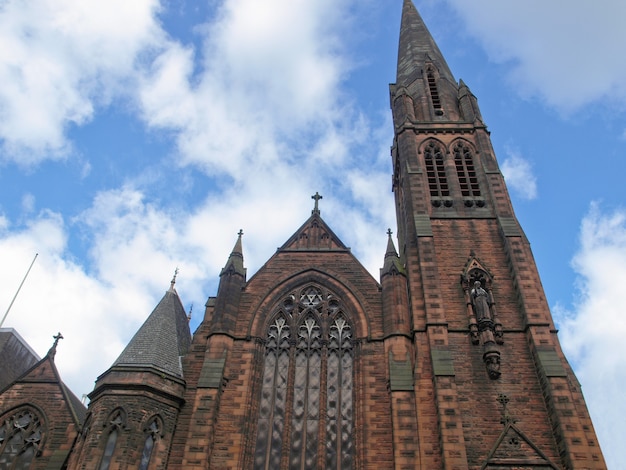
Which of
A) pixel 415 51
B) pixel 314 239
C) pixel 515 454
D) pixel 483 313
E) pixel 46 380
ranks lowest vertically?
pixel 515 454

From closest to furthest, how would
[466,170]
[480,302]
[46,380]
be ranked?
[480,302]
[46,380]
[466,170]

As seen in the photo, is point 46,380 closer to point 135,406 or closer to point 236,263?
point 135,406

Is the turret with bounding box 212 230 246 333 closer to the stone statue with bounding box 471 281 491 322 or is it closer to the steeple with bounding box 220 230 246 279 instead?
the steeple with bounding box 220 230 246 279

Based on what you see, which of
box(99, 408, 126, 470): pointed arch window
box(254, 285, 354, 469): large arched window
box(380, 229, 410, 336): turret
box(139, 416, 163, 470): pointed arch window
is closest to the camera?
box(99, 408, 126, 470): pointed arch window

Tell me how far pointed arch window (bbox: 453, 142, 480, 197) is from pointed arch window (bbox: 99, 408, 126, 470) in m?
15.4

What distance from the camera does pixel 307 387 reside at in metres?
17.2

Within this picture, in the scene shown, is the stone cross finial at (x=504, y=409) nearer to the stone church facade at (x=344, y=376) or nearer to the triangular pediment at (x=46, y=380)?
the stone church facade at (x=344, y=376)

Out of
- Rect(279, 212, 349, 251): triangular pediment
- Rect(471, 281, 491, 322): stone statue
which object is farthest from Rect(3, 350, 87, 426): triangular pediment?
Rect(471, 281, 491, 322): stone statue

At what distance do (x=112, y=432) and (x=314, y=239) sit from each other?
Answer: 1007cm

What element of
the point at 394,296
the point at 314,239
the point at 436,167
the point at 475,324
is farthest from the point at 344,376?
the point at 436,167

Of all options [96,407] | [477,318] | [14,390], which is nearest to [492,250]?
[477,318]

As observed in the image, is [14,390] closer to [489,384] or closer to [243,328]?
[243,328]

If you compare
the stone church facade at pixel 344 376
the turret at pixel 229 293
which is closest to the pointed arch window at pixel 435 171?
the stone church facade at pixel 344 376

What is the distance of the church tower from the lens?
14.6 metres
